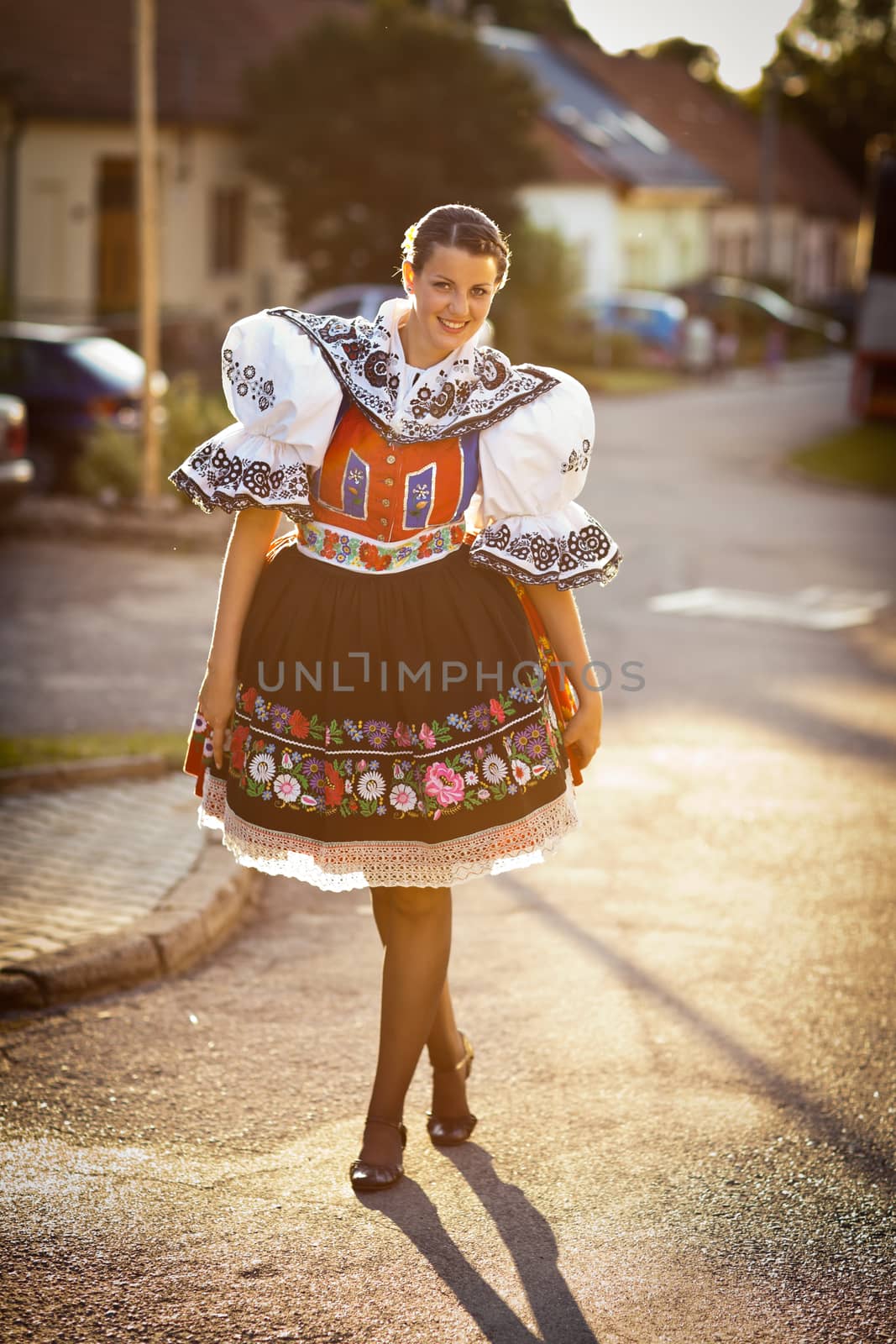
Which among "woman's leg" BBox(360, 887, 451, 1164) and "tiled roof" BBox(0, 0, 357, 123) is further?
"tiled roof" BBox(0, 0, 357, 123)

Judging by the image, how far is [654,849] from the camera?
6242mm

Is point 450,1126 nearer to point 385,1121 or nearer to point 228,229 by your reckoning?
point 385,1121

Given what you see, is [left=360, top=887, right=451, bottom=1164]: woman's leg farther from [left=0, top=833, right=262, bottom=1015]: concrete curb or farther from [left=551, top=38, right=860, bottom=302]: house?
[left=551, top=38, right=860, bottom=302]: house

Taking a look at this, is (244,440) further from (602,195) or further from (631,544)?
(602,195)

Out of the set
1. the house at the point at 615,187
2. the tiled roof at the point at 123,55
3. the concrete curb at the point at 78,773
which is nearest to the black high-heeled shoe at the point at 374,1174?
the concrete curb at the point at 78,773

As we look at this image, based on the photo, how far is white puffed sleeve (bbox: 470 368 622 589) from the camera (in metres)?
3.51

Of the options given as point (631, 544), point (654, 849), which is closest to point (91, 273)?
point (631, 544)

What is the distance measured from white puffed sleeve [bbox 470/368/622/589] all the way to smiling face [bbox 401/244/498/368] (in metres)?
0.20

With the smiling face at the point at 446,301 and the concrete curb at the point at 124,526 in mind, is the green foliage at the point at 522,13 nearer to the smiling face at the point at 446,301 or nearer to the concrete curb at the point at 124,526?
the concrete curb at the point at 124,526

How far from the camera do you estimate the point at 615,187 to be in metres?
37.8

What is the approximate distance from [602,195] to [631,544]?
1013 inches

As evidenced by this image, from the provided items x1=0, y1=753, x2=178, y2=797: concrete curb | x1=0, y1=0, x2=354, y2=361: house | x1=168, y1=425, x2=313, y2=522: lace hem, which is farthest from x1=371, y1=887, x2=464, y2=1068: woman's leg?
x1=0, y1=0, x2=354, y2=361: house

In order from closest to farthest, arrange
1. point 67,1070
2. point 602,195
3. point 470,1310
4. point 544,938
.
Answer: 1. point 470,1310
2. point 67,1070
3. point 544,938
4. point 602,195

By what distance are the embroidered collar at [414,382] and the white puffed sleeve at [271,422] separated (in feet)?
0.16
